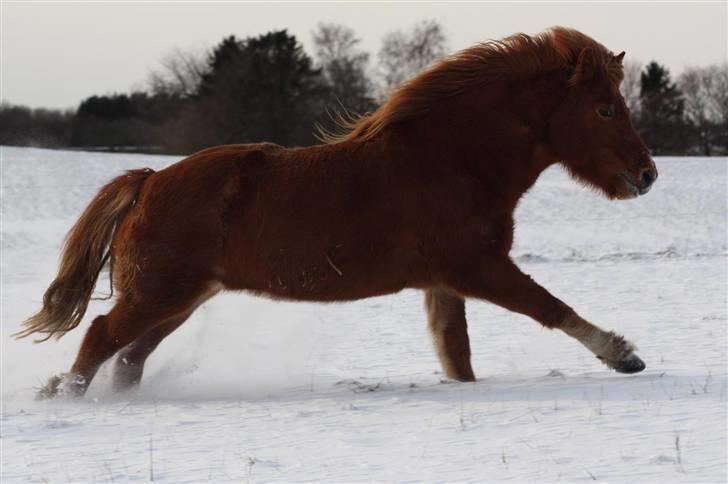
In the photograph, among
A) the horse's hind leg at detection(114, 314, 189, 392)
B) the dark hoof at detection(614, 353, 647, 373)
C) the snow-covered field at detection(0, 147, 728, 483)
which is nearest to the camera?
the snow-covered field at detection(0, 147, 728, 483)

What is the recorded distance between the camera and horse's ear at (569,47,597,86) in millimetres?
6309

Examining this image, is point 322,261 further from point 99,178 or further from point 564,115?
point 99,178

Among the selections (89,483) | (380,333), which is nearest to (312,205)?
(89,483)

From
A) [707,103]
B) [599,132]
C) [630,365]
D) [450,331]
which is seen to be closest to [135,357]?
[450,331]

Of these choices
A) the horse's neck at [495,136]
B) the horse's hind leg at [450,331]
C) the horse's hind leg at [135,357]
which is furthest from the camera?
the horse's hind leg at [135,357]

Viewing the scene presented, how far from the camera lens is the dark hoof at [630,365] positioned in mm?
5941

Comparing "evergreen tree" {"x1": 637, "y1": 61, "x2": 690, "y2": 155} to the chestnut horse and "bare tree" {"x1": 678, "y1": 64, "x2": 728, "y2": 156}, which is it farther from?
the chestnut horse

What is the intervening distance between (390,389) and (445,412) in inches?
42.2

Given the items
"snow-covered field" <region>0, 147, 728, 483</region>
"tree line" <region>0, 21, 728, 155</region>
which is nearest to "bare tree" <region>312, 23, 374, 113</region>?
"tree line" <region>0, 21, 728, 155</region>

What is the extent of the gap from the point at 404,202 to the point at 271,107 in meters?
38.5

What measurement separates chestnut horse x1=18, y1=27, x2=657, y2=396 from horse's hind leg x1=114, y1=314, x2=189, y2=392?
0.05ft

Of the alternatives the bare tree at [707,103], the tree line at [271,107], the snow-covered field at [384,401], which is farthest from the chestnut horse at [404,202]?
the bare tree at [707,103]

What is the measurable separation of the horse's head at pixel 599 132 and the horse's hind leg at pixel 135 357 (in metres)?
2.96

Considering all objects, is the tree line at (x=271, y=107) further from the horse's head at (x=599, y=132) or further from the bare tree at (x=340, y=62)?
the horse's head at (x=599, y=132)
